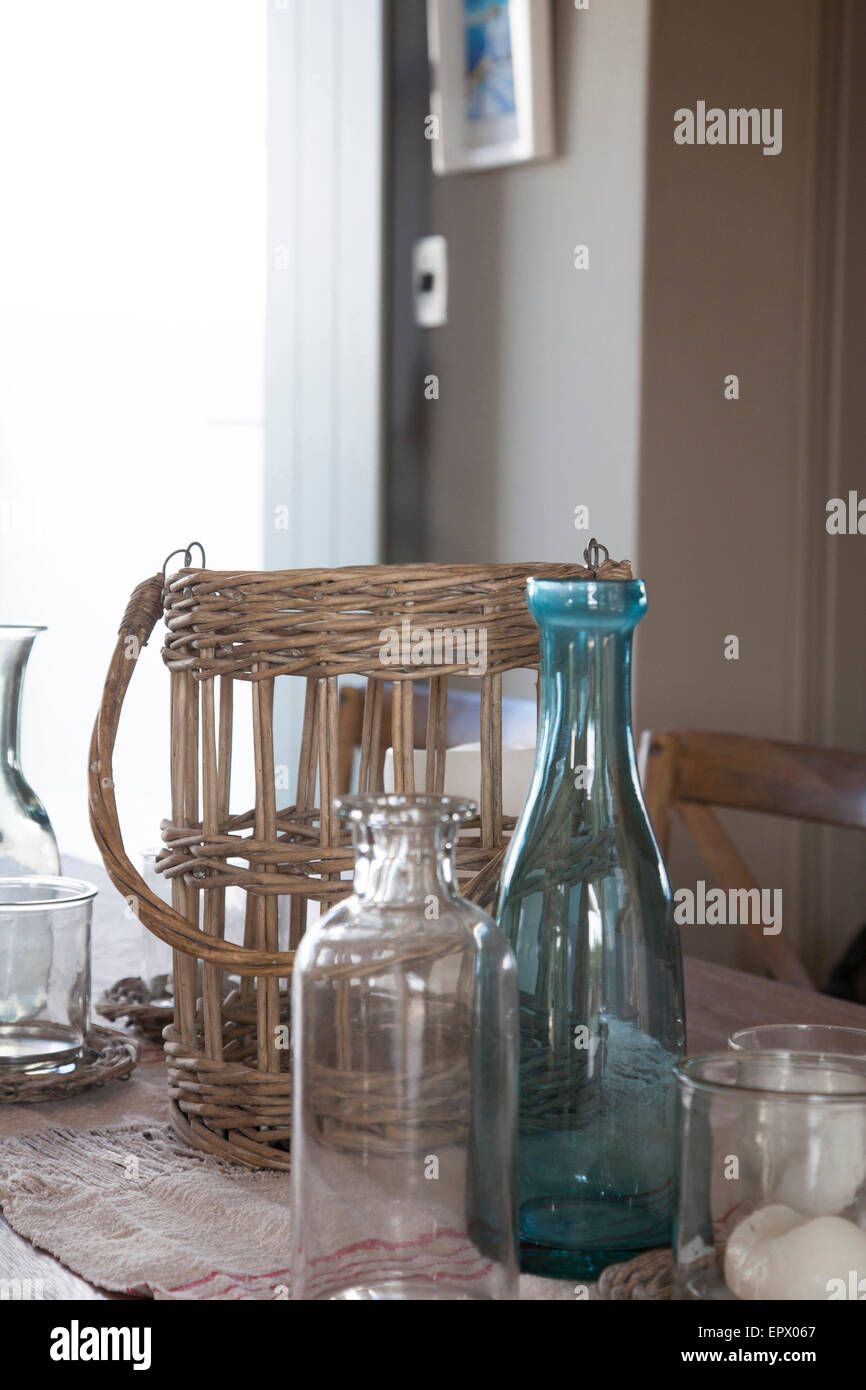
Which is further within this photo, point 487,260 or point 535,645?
point 487,260

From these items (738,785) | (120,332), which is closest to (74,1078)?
(738,785)

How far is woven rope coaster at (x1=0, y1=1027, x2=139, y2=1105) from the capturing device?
0.70 metres

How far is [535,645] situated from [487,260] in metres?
1.75

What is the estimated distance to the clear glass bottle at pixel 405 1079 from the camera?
418 millimetres

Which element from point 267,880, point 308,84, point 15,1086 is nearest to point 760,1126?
point 267,880

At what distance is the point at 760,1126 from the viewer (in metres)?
0.40

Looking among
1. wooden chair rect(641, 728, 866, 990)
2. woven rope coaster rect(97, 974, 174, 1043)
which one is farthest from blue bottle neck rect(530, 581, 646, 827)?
wooden chair rect(641, 728, 866, 990)

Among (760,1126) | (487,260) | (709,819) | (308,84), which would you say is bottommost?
(709,819)

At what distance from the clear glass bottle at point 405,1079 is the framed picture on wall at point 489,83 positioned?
1.86 m

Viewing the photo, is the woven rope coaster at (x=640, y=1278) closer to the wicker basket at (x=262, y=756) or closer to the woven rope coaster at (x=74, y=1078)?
the wicker basket at (x=262, y=756)

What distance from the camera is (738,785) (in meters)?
1.40

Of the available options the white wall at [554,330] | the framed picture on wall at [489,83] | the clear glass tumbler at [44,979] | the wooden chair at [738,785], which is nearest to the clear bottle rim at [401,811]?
the clear glass tumbler at [44,979]

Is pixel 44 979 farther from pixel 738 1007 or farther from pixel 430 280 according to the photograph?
pixel 430 280
